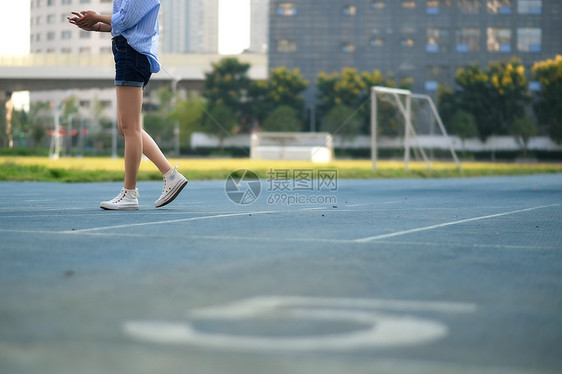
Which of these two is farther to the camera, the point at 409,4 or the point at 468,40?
the point at 409,4

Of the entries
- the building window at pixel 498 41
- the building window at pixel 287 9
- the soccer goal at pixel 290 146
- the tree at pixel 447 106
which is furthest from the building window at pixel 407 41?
the soccer goal at pixel 290 146

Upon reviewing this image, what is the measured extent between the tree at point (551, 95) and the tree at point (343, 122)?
47.4 ft

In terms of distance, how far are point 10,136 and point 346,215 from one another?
2224 inches

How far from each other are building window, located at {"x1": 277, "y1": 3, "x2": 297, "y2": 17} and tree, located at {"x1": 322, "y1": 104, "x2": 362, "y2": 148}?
541 inches

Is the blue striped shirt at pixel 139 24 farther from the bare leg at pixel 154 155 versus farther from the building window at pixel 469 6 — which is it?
the building window at pixel 469 6

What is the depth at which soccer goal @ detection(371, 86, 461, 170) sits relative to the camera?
24.6 metres

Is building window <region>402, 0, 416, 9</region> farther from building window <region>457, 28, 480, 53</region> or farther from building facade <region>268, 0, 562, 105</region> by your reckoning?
building window <region>457, 28, 480, 53</region>

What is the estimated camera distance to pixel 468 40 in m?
74.0

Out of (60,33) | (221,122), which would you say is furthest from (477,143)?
(60,33)

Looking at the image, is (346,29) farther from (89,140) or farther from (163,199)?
(163,199)

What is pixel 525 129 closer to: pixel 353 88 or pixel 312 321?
pixel 353 88

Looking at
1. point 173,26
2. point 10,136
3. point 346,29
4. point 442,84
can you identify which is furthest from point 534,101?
point 173,26

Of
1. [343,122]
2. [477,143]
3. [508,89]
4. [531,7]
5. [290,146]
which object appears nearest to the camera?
[290,146]

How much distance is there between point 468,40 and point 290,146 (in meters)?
25.7
